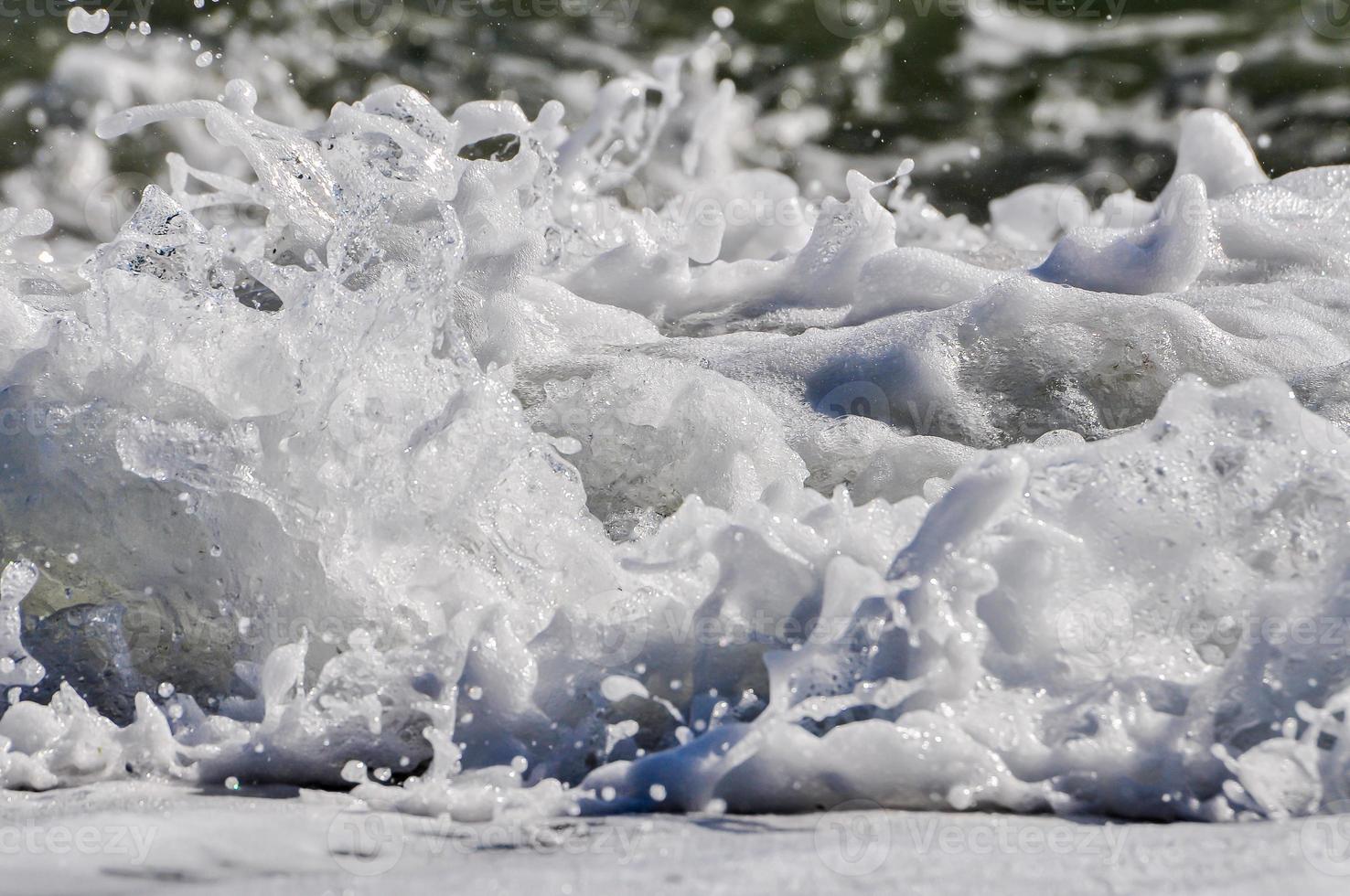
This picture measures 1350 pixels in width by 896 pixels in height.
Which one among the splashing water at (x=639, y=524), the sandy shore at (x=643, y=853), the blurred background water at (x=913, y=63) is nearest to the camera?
the sandy shore at (x=643, y=853)

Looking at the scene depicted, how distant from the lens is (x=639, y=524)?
1.68 metres

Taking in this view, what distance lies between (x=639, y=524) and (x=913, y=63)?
5.63m

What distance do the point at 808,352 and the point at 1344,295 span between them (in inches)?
33.5

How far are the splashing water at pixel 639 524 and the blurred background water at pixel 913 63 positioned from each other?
4.13 metres

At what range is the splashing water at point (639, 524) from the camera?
1.18m

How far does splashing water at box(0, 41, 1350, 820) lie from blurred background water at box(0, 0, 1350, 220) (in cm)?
413

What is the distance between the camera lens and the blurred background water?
20.5ft

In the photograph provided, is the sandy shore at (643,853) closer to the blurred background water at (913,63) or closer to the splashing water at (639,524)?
the splashing water at (639,524)

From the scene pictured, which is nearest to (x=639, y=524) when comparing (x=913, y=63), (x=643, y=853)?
(x=643, y=853)

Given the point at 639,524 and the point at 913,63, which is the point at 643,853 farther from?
the point at 913,63

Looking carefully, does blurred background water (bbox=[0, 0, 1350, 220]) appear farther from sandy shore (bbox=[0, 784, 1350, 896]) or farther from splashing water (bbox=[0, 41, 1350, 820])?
sandy shore (bbox=[0, 784, 1350, 896])

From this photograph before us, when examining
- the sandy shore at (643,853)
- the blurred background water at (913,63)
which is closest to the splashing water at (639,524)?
the sandy shore at (643,853)

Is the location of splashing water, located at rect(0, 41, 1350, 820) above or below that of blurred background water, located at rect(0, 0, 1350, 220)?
above

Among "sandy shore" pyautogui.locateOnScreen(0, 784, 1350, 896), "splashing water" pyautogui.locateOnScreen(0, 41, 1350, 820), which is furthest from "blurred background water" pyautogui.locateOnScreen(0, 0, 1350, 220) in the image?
"sandy shore" pyautogui.locateOnScreen(0, 784, 1350, 896)
